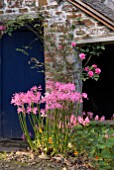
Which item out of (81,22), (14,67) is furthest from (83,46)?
(14,67)

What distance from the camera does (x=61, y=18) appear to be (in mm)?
8336

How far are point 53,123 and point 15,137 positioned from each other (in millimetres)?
2064

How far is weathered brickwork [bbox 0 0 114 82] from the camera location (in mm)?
8086

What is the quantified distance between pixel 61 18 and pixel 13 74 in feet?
5.22

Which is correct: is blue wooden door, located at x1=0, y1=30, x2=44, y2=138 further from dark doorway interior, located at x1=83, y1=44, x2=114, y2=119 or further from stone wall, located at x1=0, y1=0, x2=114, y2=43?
dark doorway interior, located at x1=83, y1=44, x2=114, y2=119

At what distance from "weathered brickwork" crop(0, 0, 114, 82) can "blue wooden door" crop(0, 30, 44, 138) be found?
1.55 feet

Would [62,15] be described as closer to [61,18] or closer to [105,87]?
[61,18]

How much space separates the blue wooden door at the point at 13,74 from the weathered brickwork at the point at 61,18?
1.55ft

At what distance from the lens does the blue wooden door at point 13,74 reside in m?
8.81

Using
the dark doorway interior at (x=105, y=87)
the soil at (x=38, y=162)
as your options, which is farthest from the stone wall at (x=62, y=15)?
the dark doorway interior at (x=105, y=87)

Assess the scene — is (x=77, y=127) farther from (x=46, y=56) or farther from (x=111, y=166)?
(x=46, y=56)

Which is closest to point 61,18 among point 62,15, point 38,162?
point 62,15

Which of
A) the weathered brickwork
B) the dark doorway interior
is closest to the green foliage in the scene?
the weathered brickwork

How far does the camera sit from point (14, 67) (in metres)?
8.92
